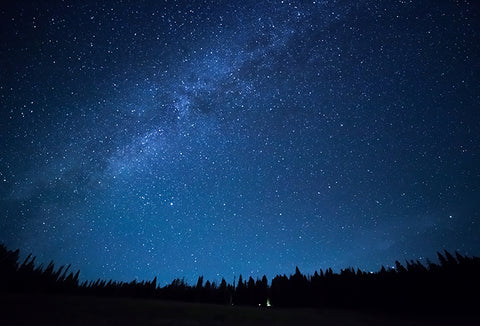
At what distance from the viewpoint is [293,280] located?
42469 millimetres

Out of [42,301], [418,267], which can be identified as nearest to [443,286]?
[418,267]

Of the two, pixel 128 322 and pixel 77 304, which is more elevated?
pixel 77 304

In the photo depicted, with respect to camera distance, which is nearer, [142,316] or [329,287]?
[142,316]

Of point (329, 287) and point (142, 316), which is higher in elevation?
point (329, 287)

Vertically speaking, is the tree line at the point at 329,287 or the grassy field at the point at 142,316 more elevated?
the tree line at the point at 329,287

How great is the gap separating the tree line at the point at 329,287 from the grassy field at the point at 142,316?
6.37m

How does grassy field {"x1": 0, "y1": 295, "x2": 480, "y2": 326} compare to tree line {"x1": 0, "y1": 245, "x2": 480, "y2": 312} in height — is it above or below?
below

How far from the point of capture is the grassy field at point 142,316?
18.0 meters

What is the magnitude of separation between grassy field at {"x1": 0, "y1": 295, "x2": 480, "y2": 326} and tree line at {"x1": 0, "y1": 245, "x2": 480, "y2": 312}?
6.37 m

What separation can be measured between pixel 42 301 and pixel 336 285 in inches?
1277

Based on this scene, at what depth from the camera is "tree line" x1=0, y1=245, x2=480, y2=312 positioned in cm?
2745

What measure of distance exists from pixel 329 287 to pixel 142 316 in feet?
86.4

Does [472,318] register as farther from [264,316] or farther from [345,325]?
[264,316]

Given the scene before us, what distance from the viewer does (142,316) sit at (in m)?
19.2
